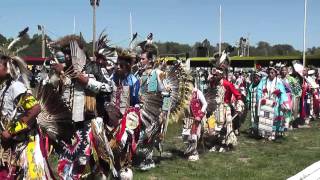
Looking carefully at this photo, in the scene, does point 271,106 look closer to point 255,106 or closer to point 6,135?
point 255,106

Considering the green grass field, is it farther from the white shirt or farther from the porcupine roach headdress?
the porcupine roach headdress

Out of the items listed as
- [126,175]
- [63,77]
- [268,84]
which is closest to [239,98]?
[268,84]

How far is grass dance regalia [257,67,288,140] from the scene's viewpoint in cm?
1132

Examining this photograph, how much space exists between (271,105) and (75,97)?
703cm

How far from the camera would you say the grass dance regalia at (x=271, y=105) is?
1132cm

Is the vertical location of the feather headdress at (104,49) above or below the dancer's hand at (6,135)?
above

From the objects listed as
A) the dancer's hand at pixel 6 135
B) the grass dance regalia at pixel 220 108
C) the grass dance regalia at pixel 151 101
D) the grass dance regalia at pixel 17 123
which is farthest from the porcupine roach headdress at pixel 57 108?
the grass dance regalia at pixel 220 108

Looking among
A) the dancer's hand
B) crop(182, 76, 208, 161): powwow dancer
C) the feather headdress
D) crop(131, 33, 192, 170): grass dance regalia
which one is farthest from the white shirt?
the dancer's hand

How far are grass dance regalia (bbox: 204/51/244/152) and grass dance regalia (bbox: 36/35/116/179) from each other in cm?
434

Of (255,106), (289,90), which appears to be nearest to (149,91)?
(255,106)

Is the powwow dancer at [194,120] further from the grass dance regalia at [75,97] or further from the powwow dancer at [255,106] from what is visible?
the powwow dancer at [255,106]

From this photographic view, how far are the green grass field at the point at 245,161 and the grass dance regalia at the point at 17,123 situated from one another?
2.95 m

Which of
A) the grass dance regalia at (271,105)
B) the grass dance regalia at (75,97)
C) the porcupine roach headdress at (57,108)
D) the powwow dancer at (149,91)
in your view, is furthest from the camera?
the grass dance regalia at (271,105)

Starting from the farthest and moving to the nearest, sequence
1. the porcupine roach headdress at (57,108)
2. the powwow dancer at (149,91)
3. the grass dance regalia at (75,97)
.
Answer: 1. the powwow dancer at (149,91)
2. the grass dance regalia at (75,97)
3. the porcupine roach headdress at (57,108)
